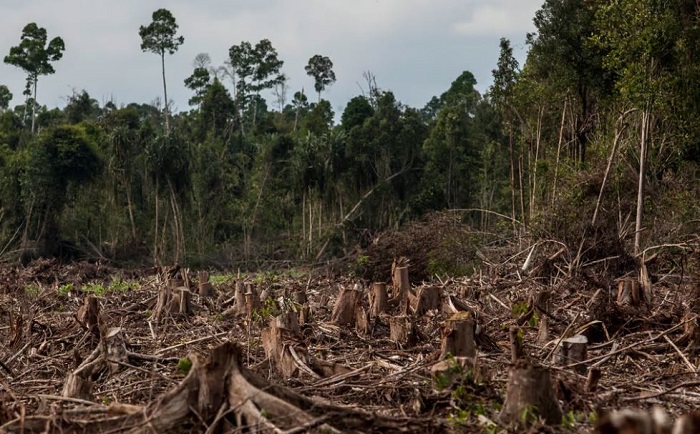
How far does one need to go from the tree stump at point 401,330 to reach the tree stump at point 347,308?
116 centimetres

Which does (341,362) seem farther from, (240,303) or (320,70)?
(320,70)

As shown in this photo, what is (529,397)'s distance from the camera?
12.3ft

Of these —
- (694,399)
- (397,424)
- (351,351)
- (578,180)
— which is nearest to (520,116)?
(578,180)

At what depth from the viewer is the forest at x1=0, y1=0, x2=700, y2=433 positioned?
5543mm

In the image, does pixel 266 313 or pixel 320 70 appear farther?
pixel 320 70

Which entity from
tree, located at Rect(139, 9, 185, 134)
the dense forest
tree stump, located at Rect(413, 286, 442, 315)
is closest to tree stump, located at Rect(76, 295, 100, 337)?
tree stump, located at Rect(413, 286, 442, 315)

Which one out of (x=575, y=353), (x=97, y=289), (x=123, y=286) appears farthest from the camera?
(x=123, y=286)

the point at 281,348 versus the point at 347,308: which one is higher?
the point at 281,348

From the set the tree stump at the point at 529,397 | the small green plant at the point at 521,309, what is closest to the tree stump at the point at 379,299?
the small green plant at the point at 521,309

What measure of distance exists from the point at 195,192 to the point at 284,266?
10749mm

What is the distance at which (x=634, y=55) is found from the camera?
16.8 meters

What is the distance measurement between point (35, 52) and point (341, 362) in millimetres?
48682

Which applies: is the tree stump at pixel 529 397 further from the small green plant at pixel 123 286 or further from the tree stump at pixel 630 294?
the small green plant at pixel 123 286

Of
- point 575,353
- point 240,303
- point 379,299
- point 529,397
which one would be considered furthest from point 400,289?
point 529,397
